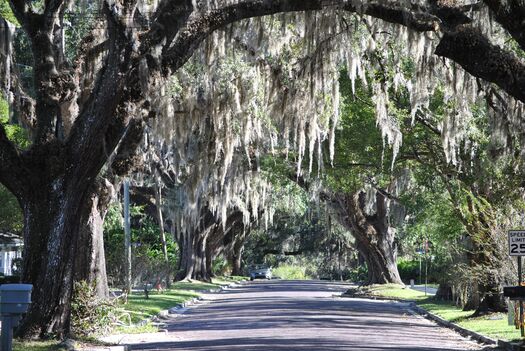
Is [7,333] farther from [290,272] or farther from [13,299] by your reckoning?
[290,272]

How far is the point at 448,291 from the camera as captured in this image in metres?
34.6

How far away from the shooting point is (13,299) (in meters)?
12.1

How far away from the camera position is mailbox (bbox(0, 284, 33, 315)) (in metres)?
12.0

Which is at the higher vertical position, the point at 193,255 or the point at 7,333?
the point at 193,255

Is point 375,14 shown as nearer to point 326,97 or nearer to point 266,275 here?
point 326,97

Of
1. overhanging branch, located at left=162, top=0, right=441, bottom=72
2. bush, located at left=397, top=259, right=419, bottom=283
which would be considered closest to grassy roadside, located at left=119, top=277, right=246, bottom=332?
overhanging branch, located at left=162, top=0, right=441, bottom=72

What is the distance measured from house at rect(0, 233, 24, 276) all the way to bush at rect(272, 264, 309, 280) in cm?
4285

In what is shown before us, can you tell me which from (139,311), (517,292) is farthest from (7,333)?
(139,311)

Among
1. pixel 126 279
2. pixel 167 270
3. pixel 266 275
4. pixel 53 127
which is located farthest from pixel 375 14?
pixel 266 275

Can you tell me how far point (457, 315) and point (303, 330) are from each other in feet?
24.7

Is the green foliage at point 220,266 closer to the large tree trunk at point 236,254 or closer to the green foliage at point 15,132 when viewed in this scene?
the large tree trunk at point 236,254

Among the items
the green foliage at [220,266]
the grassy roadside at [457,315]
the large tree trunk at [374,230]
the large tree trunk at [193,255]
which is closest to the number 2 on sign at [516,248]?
the grassy roadside at [457,315]

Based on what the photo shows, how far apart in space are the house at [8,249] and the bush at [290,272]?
4285cm

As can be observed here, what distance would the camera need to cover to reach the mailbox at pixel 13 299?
1201 cm
